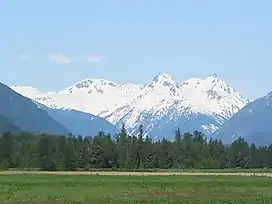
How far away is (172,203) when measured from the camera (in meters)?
50.8

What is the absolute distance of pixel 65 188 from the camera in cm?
7012

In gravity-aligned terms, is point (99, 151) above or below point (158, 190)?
above

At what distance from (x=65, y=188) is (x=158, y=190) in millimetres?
9715

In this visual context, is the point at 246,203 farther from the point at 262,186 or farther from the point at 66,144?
the point at 66,144

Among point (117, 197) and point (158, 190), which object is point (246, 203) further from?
point (158, 190)

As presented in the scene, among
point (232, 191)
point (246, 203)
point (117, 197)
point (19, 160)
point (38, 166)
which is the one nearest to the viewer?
point (246, 203)

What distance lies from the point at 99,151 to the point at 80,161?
27.2 feet

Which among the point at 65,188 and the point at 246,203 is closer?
the point at 246,203

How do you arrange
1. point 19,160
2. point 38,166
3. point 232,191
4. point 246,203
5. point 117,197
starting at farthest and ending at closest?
point 19,160 < point 38,166 < point 232,191 < point 117,197 < point 246,203

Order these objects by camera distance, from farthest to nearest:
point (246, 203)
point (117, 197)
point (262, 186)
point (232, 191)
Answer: point (262, 186) → point (232, 191) → point (117, 197) → point (246, 203)

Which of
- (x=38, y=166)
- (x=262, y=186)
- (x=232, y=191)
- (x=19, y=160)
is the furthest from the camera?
(x=19, y=160)

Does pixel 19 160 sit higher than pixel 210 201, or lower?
higher

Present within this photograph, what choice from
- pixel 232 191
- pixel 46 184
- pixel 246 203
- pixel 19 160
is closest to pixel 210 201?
pixel 246 203

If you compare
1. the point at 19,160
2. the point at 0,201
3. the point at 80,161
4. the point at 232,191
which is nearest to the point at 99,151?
the point at 80,161
